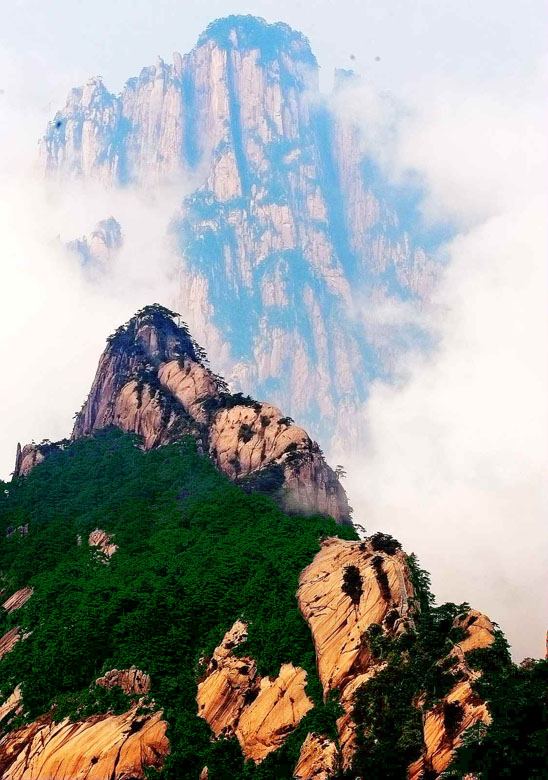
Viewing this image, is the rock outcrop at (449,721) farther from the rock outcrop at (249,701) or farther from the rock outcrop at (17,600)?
the rock outcrop at (17,600)

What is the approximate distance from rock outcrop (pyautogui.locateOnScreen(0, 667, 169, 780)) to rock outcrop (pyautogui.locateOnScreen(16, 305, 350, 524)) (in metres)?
28.8

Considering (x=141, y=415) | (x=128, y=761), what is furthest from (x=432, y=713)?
(x=141, y=415)

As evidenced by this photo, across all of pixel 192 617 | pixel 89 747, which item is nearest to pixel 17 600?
pixel 192 617

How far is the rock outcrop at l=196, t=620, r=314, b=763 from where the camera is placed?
4891 cm

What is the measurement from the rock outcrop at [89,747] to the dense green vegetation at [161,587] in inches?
35.1

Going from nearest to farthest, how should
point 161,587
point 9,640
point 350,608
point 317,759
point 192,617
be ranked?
point 317,759
point 350,608
point 192,617
point 161,587
point 9,640

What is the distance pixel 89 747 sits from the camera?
48656mm

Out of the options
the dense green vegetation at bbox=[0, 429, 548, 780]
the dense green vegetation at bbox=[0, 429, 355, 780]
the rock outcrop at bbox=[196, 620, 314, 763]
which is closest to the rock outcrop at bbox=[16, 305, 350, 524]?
the dense green vegetation at bbox=[0, 429, 548, 780]

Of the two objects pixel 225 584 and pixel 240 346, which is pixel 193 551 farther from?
pixel 240 346

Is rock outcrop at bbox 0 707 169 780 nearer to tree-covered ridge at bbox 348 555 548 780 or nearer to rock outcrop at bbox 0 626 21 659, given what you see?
rock outcrop at bbox 0 626 21 659

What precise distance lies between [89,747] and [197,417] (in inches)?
1662

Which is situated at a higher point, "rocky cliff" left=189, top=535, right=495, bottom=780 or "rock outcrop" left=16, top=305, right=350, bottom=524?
"rock outcrop" left=16, top=305, right=350, bottom=524

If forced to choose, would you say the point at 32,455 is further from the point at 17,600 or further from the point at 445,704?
the point at 445,704

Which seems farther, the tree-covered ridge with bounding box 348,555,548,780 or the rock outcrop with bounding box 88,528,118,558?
the rock outcrop with bounding box 88,528,118,558
